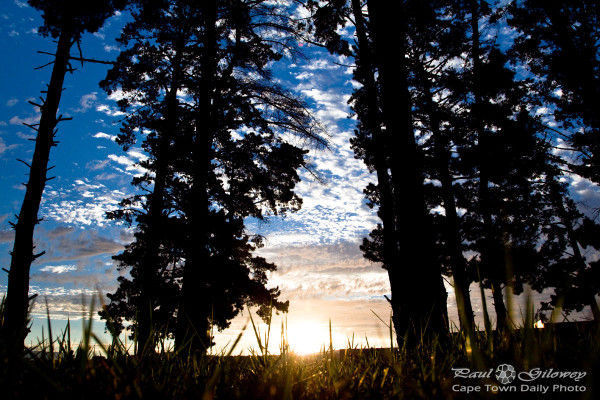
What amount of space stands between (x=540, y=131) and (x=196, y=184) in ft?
43.8

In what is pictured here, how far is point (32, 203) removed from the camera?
6.47 metres

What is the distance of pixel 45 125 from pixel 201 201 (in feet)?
12.5

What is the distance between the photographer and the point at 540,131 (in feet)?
41.7

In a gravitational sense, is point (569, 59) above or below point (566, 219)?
above

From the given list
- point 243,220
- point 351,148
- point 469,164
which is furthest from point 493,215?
point 243,220

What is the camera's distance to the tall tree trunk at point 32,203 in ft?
20.0

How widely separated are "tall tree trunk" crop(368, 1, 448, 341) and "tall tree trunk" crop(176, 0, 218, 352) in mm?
5666

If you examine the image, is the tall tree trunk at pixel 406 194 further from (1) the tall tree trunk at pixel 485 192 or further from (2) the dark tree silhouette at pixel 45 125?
(1) the tall tree trunk at pixel 485 192

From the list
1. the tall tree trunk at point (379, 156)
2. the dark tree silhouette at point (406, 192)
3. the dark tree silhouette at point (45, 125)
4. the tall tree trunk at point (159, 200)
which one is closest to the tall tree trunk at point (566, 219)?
the tall tree trunk at point (379, 156)

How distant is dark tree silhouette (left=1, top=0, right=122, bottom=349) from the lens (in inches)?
242

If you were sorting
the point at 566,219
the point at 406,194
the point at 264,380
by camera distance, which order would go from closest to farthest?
the point at 264,380 → the point at 406,194 → the point at 566,219

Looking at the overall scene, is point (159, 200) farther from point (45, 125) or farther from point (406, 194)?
point (406, 194)

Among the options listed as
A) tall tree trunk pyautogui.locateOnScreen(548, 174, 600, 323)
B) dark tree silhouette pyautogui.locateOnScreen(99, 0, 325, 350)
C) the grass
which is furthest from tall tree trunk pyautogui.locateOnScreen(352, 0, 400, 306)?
tall tree trunk pyautogui.locateOnScreen(548, 174, 600, 323)

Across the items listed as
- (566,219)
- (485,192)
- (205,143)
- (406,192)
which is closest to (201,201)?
(205,143)
